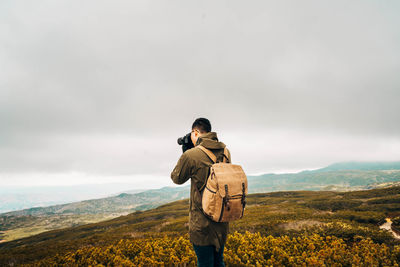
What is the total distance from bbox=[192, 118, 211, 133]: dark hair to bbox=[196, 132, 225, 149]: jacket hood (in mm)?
205

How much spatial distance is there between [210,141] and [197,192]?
964 millimetres

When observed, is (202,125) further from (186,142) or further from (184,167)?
(184,167)

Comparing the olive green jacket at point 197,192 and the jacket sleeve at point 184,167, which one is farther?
the jacket sleeve at point 184,167

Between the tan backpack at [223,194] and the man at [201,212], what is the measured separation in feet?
0.54

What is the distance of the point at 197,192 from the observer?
348 centimetres

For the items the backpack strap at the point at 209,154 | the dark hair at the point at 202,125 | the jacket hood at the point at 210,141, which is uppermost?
the dark hair at the point at 202,125

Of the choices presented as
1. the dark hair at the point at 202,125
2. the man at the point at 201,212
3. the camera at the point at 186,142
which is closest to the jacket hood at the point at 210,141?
the man at the point at 201,212

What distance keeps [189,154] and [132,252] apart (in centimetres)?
700

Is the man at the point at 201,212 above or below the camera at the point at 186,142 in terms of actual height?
below

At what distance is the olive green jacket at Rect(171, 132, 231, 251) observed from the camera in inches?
129

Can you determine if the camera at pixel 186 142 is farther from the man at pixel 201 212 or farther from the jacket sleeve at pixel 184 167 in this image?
the jacket sleeve at pixel 184 167

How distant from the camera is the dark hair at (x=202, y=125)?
3885 mm

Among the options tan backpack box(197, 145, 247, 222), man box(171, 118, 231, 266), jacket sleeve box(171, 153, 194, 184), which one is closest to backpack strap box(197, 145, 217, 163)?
man box(171, 118, 231, 266)

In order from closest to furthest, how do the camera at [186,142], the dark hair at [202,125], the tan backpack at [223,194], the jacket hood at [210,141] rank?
Result: 1. the tan backpack at [223,194]
2. the jacket hood at [210,141]
3. the dark hair at [202,125]
4. the camera at [186,142]
